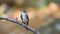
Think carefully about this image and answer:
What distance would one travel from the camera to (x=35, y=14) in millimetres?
6582

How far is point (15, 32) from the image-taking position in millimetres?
6062

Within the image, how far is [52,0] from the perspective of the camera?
23.8ft

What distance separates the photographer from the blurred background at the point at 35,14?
5.81 metres

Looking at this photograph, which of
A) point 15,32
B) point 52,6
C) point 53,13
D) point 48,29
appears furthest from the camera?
point 52,6

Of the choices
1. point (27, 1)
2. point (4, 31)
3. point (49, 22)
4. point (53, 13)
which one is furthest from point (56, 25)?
point (27, 1)

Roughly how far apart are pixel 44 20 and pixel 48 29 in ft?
1.49

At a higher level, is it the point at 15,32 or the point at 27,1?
the point at 27,1

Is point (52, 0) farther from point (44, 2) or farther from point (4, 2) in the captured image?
point (4, 2)

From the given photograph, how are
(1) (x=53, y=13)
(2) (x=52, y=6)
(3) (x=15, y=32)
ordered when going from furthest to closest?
(2) (x=52, y=6)
(1) (x=53, y=13)
(3) (x=15, y=32)

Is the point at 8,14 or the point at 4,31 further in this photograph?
the point at 8,14

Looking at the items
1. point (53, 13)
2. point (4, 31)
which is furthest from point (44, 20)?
point (4, 31)

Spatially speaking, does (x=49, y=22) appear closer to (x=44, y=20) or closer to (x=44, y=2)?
(x=44, y=20)

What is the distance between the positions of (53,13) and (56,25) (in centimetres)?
83

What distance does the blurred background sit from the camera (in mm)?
5812
